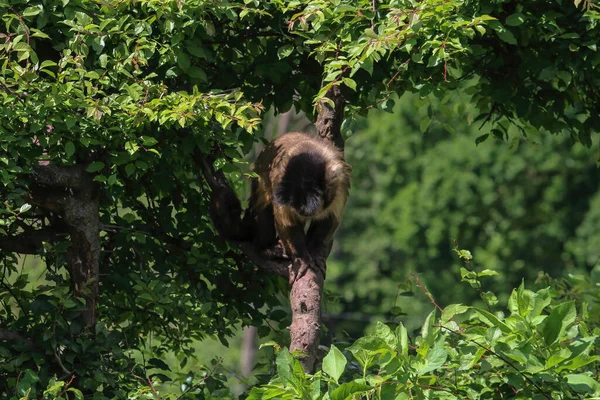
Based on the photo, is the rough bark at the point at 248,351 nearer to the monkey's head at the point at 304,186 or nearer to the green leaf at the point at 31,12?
the monkey's head at the point at 304,186

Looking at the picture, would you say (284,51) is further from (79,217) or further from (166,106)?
(79,217)

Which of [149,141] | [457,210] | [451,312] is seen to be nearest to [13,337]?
[149,141]

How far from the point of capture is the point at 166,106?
4.39 meters

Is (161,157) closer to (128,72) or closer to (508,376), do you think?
(128,72)

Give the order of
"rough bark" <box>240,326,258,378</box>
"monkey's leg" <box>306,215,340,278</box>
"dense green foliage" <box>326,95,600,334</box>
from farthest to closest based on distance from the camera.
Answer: "rough bark" <box>240,326,258,378</box>
"dense green foliage" <box>326,95,600,334</box>
"monkey's leg" <box>306,215,340,278</box>

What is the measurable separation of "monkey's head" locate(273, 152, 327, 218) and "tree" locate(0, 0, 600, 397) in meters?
0.30

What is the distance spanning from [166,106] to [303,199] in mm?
1121

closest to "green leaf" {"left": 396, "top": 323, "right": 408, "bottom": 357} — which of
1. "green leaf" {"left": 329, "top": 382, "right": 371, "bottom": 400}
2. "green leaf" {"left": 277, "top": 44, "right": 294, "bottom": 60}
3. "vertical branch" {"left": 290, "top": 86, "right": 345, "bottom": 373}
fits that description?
"green leaf" {"left": 329, "top": 382, "right": 371, "bottom": 400}

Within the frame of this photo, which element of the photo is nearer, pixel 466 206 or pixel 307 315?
pixel 307 315

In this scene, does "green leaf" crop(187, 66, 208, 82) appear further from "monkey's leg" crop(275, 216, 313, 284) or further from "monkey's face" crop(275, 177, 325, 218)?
"monkey's leg" crop(275, 216, 313, 284)

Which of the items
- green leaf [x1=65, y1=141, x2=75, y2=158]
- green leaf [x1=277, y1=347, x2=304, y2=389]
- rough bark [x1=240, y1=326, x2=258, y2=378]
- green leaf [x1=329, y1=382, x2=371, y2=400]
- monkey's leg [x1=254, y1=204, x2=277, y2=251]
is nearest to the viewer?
green leaf [x1=329, y1=382, x2=371, y2=400]

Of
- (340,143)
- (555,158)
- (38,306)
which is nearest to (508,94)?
(340,143)

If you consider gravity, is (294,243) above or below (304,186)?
below

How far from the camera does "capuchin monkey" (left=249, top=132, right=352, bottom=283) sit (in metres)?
5.17
